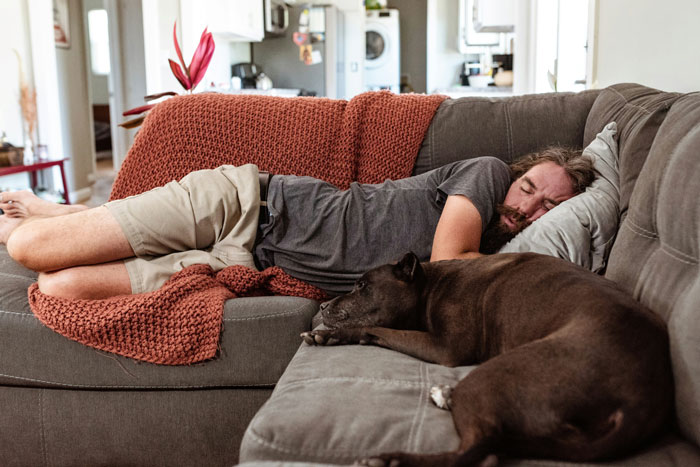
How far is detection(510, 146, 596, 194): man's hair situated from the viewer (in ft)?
6.50

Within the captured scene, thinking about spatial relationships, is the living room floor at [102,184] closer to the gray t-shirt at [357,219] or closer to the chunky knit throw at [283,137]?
the chunky knit throw at [283,137]

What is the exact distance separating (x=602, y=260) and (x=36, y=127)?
5.29 meters

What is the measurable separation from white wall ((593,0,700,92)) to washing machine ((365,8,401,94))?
661 cm

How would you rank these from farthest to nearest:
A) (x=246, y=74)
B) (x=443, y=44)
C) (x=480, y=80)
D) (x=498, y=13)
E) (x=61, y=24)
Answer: (x=443, y=44)
(x=246, y=74)
(x=61, y=24)
(x=480, y=80)
(x=498, y=13)

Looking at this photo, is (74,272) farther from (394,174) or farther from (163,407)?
(394,174)

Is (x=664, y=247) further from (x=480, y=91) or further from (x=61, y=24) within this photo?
(x=61, y=24)

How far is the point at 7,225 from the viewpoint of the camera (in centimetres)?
A: 223

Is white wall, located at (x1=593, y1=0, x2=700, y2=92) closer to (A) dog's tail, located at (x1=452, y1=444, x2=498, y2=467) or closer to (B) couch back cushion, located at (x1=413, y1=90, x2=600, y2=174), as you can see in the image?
(B) couch back cushion, located at (x1=413, y1=90, x2=600, y2=174)

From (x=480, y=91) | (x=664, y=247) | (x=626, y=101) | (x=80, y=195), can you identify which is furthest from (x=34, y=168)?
(x=664, y=247)

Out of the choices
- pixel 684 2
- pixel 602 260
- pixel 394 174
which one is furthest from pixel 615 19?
pixel 602 260

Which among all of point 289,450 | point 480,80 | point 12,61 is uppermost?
point 12,61

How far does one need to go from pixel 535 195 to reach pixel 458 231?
0.29m

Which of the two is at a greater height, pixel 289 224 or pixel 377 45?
pixel 377 45

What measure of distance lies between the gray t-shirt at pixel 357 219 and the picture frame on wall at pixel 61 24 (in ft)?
16.9
